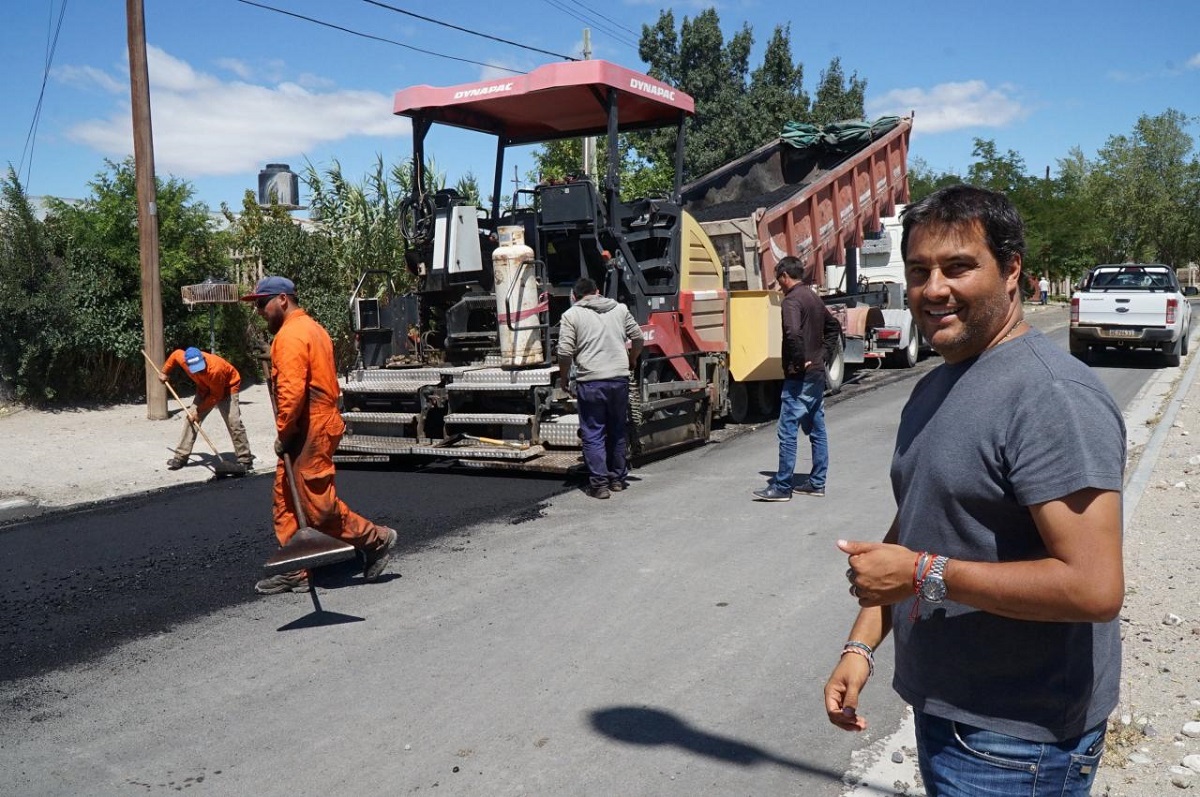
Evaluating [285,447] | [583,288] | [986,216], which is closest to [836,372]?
[583,288]

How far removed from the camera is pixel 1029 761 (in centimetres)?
174

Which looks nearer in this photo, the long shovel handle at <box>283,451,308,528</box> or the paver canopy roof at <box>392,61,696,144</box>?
the long shovel handle at <box>283,451,308,528</box>

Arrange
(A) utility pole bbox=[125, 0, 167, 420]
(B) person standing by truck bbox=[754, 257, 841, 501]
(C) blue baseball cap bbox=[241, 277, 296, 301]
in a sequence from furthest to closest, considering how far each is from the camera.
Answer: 1. (A) utility pole bbox=[125, 0, 167, 420]
2. (B) person standing by truck bbox=[754, 257, 841, 501]
3. (C) blue baseball cap bbox=[241, 277, 296, 301]

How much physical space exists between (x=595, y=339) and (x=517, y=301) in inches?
48.3

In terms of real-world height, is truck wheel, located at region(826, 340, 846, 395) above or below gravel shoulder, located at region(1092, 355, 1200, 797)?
above

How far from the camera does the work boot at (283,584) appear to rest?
5574 millimetres

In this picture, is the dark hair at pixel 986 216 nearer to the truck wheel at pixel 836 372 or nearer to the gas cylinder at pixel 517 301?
the gas cylinder at pixel 517 301

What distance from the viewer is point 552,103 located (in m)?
9.59

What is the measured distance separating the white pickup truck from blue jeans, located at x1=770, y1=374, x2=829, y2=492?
430 inches

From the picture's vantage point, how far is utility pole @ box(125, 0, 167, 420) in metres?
11.7

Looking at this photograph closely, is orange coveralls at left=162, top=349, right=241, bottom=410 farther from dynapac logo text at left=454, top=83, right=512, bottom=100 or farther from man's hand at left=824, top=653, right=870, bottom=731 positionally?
man's hand at left=824, top=653, right=870, bottom=731

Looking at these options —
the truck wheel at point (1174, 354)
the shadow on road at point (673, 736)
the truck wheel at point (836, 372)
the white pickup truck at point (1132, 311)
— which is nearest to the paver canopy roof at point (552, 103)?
the truck wheel at point (836, 372)

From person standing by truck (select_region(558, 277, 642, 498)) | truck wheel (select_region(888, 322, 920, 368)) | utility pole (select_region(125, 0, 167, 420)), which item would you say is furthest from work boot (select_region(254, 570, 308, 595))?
truck wheel (select_region(888, 322, 920, 368))

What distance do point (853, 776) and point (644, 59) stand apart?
3369 cm
